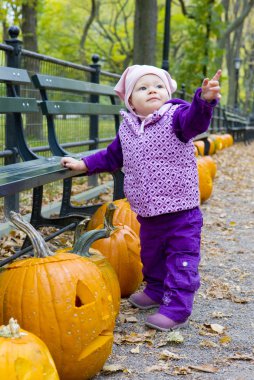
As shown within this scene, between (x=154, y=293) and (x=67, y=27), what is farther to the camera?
(x=67, y=27)

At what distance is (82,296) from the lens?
108 inches

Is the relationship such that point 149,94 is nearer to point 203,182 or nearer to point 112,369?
point 112,369

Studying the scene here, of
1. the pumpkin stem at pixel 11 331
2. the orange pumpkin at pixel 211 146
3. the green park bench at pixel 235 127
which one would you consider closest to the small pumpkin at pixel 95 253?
the pumpkin stem at pixel 11 331

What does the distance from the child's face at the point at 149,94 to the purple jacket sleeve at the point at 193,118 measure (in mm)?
160

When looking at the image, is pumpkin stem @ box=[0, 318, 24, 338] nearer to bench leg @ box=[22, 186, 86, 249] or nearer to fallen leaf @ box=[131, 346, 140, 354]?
fallen leaf @ box=[131, 346, 140, 354]

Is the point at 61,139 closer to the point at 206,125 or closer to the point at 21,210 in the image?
the point at 21,210

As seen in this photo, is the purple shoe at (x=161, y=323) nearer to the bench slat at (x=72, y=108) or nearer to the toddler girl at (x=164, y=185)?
the toddler girl at (x=164, y=185)

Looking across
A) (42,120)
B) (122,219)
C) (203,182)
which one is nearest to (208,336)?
(122,219)

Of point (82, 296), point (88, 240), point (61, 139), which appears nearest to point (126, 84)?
point (88, 240)

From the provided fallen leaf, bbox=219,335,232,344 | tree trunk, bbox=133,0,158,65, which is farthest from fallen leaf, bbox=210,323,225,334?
tree trunk, bbox=133,0,158,65

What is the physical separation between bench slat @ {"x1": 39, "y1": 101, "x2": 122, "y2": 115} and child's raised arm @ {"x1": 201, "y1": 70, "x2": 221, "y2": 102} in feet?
6.45

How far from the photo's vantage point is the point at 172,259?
350 cm

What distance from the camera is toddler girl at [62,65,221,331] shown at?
342cm

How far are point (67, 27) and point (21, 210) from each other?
98.8 feet
